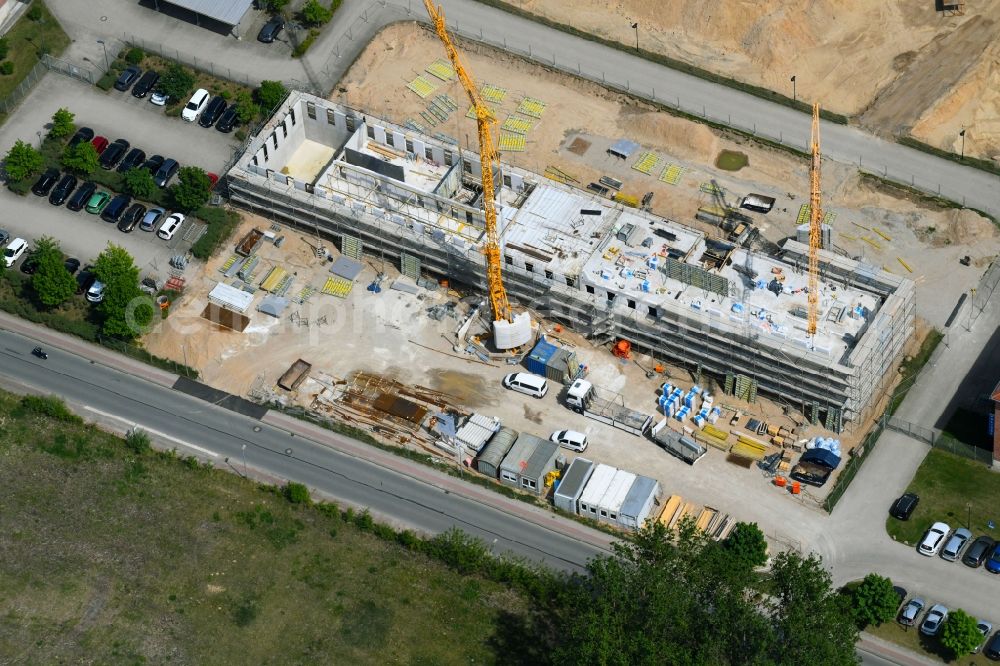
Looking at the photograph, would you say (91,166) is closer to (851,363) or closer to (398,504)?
(398,504)

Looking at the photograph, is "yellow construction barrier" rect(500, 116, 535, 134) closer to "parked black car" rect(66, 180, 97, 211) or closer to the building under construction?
the building under construction

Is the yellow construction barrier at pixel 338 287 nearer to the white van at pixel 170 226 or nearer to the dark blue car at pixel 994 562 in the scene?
the white van at pixel 170 226

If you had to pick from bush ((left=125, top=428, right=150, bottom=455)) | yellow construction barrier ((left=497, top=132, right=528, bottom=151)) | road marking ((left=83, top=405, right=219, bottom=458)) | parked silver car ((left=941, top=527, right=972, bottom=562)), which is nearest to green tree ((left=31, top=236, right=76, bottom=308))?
road marking ((left=83, top=405, right=219, bottom=458))

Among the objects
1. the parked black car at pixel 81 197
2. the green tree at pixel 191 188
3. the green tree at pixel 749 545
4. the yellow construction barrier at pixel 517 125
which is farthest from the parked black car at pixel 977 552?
the parked black car at pixel 81 197

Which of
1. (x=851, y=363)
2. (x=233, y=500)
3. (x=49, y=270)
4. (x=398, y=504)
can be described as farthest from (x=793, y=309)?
(x=49, y=270)

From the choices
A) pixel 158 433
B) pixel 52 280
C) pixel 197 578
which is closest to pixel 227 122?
pixel 52 280

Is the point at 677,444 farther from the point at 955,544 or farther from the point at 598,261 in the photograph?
the point at 955,544
